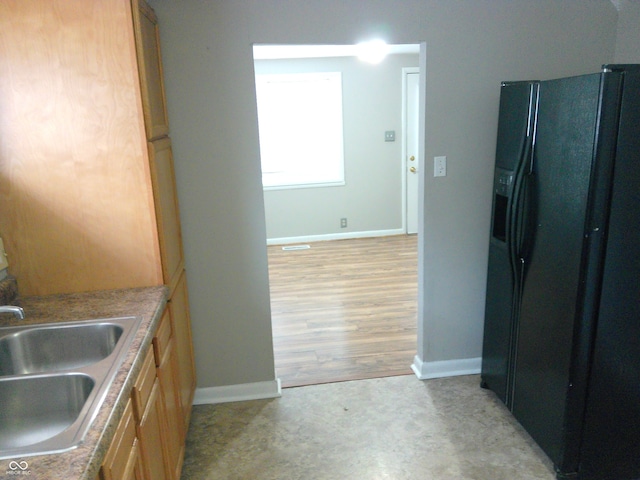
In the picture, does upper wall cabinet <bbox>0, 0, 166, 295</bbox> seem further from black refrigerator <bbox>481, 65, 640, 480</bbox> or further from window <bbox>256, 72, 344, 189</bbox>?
window <bbox>256, 72, 344, 189</bbox>

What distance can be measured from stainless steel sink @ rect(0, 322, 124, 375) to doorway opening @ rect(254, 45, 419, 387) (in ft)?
8.02

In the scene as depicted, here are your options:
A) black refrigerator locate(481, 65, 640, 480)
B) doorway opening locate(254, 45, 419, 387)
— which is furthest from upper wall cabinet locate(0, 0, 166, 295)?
doorway opening locate(254, 45, 419, 387)

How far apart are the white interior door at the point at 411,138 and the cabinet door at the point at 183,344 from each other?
4.04m

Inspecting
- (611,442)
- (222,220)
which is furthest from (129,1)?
(611,442)

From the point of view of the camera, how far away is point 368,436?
2.47 metres

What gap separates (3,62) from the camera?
1785 mm

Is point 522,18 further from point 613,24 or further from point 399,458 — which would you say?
point 399,458

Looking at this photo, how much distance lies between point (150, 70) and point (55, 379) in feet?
4.36

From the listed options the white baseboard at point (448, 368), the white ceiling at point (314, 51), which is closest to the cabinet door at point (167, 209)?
the white baseboard at point (448, 368)

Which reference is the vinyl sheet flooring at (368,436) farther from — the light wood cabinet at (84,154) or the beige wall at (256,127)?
the light wood cabinet at (84,154)

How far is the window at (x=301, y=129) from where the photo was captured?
590 centimetres

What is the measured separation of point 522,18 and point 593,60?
1.59ft

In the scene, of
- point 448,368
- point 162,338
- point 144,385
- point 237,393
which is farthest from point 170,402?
point 448,368
